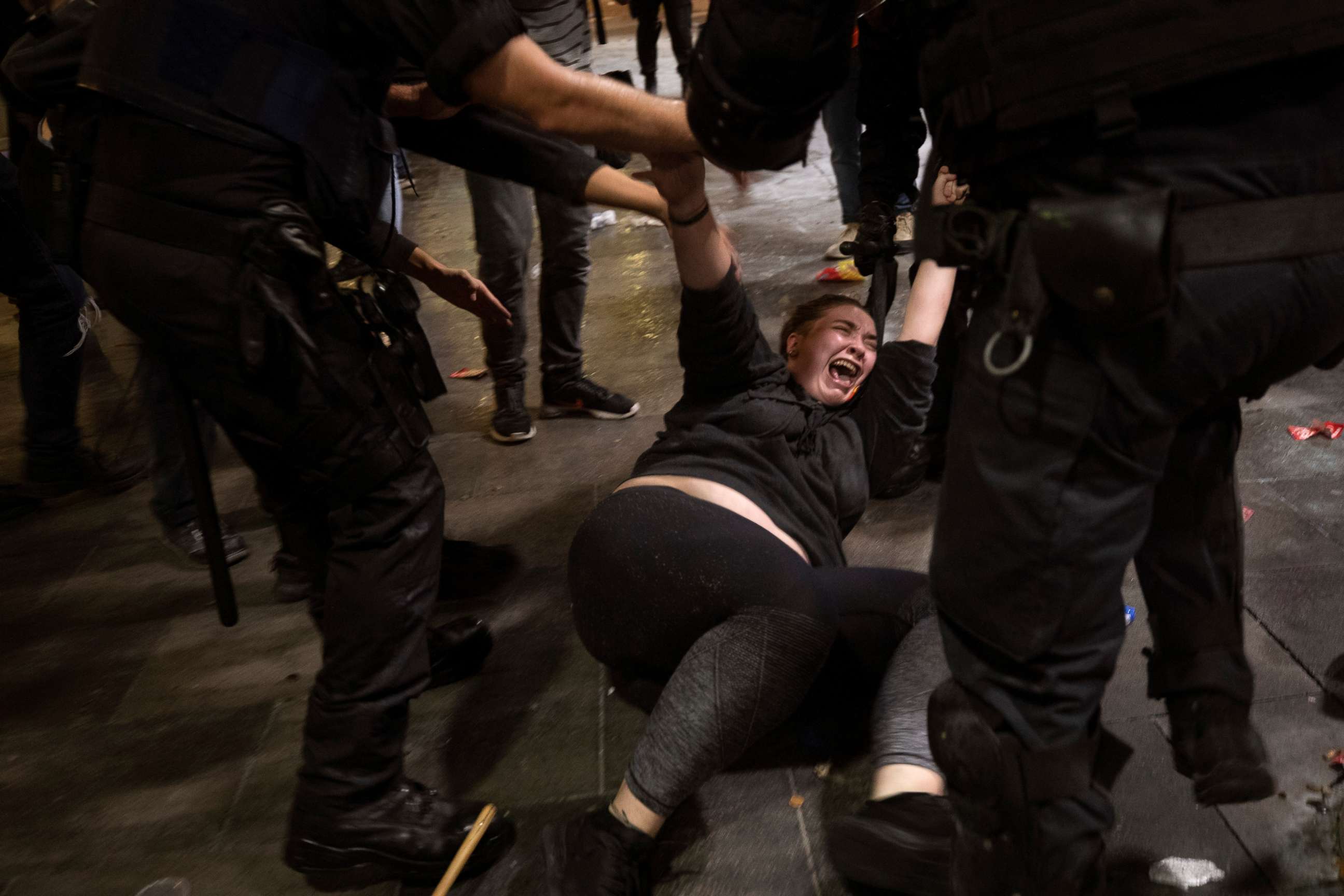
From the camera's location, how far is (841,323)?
7.48ft

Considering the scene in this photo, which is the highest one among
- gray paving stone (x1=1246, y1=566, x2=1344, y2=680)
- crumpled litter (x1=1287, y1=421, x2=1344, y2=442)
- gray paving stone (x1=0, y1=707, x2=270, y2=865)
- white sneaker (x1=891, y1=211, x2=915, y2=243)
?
white sneaker (x1=891, y1=211, x2=915, y2=243)

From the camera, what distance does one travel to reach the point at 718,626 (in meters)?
1.70

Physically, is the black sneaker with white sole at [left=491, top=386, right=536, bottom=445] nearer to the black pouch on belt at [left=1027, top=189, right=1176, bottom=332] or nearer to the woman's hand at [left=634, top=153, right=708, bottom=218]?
the woman's hand at [left=634, top=153, right=708, bottom=218]

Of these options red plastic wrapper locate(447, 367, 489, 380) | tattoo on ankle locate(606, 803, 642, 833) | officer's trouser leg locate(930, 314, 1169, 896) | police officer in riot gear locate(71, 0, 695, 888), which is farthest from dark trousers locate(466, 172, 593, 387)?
officer's trouser leg locate(930, 314, 1169, 896)

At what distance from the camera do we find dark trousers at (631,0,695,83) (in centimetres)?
660

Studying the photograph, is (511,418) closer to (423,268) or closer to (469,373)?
(469,373)

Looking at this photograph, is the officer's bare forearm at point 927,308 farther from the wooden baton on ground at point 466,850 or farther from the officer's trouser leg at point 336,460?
the wooden baton on ground at point 466,850

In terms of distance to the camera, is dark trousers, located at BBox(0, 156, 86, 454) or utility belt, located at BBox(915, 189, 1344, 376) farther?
dark trousers, located at BBox(0, 156, 86, 454)

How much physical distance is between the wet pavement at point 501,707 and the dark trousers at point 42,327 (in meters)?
0.29

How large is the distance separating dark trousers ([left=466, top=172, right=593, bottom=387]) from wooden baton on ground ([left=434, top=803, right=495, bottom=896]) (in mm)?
1898

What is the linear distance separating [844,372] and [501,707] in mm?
1120

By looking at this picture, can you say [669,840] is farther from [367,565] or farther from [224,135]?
[224,135]

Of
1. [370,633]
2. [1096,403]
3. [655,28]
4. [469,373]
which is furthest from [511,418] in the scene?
[655,28]

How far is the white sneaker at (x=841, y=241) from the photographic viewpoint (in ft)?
15.4
